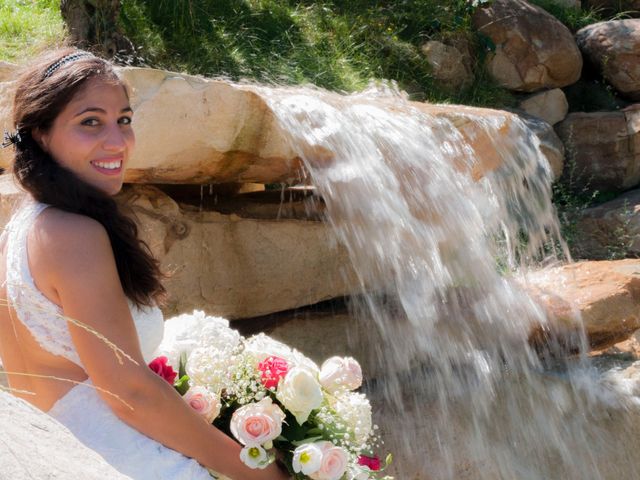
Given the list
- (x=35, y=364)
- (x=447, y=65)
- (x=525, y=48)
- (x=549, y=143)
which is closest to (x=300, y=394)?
(x=35, y=364)

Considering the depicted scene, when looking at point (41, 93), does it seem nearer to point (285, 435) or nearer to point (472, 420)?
point (285, 435)

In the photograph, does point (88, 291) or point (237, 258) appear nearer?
point (88, 291)

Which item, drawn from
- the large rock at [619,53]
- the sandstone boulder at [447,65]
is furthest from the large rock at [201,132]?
the large rock at [619,53]

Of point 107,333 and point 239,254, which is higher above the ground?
point 107,333

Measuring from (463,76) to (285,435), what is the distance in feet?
23.0

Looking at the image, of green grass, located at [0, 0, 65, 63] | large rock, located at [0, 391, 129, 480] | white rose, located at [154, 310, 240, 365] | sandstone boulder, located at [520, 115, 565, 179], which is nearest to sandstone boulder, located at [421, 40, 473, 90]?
sandstone boulder, located at [520, 115, 565, 179]

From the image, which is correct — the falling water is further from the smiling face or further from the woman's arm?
the woman's arm

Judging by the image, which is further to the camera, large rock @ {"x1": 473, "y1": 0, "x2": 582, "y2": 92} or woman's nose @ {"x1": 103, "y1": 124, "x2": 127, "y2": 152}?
large rock @ {"x1": 473, "y1": 0, "x2": 582, "y2": 92}

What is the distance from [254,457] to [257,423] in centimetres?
9

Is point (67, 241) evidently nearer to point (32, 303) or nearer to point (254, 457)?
point (32, 303)

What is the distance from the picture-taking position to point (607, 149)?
8.95 m

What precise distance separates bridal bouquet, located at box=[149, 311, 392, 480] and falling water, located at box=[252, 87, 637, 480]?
4.93 ft

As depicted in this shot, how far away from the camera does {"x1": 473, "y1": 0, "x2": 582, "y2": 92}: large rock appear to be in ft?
30.3

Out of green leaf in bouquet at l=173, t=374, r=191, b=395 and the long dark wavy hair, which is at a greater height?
the long dark wavy hair
